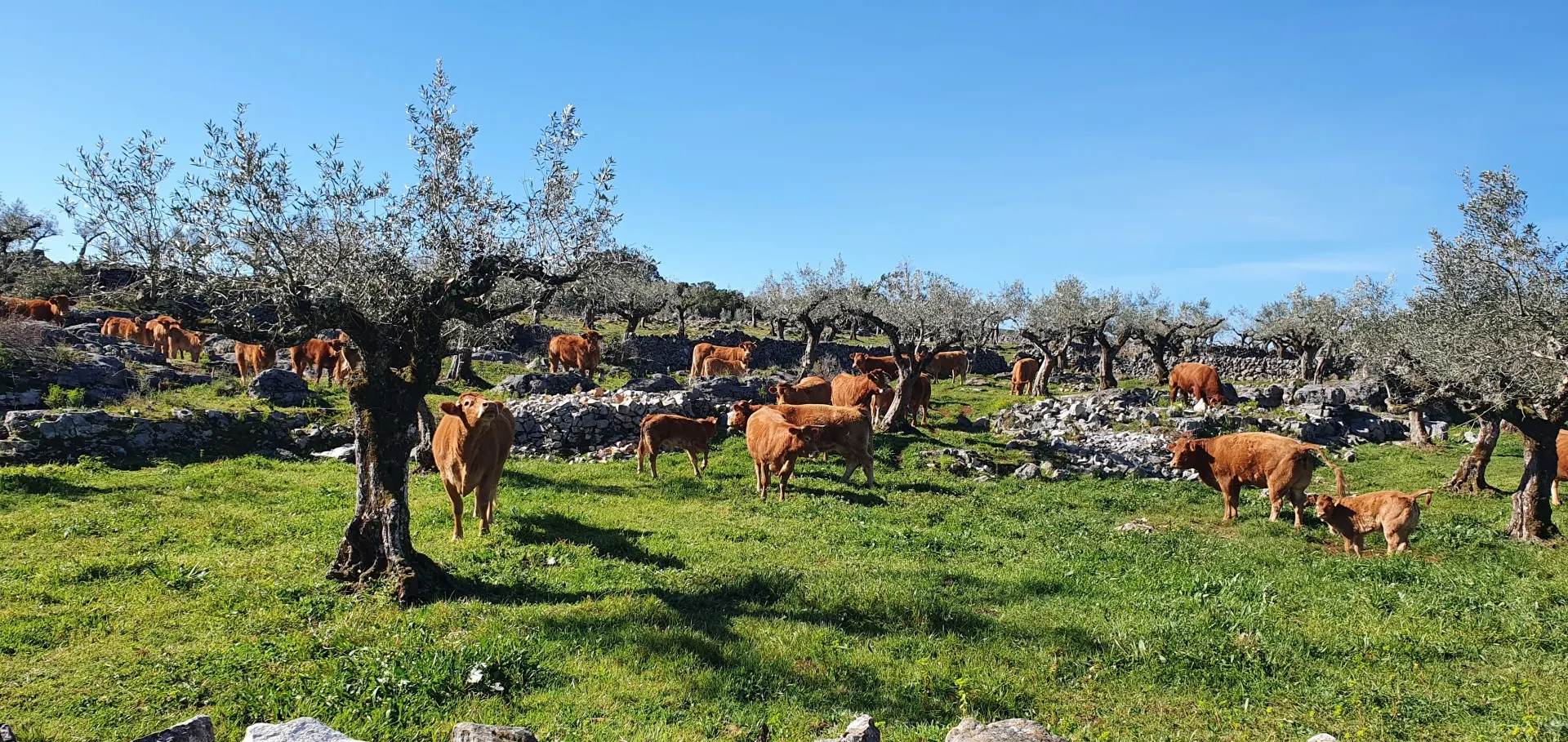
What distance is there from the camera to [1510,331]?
15.9 metres

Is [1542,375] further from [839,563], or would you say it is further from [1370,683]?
[839,563]

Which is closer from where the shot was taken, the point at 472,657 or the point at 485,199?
the point at 472,657

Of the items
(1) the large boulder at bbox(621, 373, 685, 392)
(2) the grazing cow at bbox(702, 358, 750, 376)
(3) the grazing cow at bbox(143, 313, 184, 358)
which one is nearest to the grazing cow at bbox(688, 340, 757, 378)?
(2) the grazing cow at bbox(702, 358, 750, 376)

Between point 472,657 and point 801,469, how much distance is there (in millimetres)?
12555

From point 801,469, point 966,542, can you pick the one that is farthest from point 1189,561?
point 801,469

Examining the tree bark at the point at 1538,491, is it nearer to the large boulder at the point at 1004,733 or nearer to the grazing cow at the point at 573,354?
the large boulder at the point at 1004,733

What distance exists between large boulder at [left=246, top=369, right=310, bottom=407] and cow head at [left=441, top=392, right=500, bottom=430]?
45.4ft

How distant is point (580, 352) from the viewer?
3412cm

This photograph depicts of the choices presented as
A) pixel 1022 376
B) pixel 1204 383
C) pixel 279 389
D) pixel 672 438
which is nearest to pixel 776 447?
pixel 672 438

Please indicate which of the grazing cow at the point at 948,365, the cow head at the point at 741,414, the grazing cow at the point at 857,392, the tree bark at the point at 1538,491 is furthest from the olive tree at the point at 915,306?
the tree bark at the point at 1538,491

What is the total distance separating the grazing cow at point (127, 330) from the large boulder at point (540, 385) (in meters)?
Result: 15.8

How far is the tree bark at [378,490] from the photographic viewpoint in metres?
9.54

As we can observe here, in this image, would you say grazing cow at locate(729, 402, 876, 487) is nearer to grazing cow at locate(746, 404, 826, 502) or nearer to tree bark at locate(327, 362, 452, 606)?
grazing cow at locate(746, 404, 826, 502)

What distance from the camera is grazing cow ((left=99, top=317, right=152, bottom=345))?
31.8 metres
